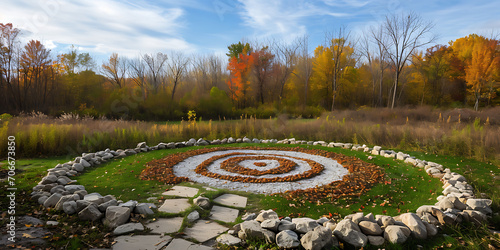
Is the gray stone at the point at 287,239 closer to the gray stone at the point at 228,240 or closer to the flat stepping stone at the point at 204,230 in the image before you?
the gray stone at the point at 228,240

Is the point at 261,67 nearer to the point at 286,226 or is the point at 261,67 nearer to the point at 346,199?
the point at 346,199

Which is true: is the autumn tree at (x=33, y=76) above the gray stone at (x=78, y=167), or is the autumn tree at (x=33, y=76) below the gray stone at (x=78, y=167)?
above

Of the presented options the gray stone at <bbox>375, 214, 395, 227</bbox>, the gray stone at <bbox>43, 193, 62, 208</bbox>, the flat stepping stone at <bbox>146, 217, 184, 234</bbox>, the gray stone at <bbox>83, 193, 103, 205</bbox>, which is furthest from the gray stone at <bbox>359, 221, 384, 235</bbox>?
the gray stone at <bbox>43, 193, 62, 208</bbox>

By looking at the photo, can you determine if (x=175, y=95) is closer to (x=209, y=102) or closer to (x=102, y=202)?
(x=209, y=102)

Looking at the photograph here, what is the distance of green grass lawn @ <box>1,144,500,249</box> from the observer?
318 cm

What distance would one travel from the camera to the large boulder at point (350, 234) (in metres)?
2.27

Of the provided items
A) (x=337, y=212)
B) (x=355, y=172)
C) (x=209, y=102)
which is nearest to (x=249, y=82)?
(x=209, y=102)

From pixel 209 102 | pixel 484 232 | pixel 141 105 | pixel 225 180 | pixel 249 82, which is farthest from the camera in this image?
pixel 249 82

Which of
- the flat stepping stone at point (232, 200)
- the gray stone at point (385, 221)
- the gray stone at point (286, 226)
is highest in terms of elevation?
the gray stone at point (385, 221)

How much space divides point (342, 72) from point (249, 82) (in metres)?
10.2

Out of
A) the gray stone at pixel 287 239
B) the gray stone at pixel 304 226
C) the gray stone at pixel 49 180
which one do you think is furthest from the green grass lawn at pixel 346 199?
the gray stone at pixel 287 239

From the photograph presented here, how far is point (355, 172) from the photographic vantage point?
15.9 ft

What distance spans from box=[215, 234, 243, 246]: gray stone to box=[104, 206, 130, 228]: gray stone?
44.4 inches

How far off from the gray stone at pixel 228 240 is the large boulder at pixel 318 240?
612mm
